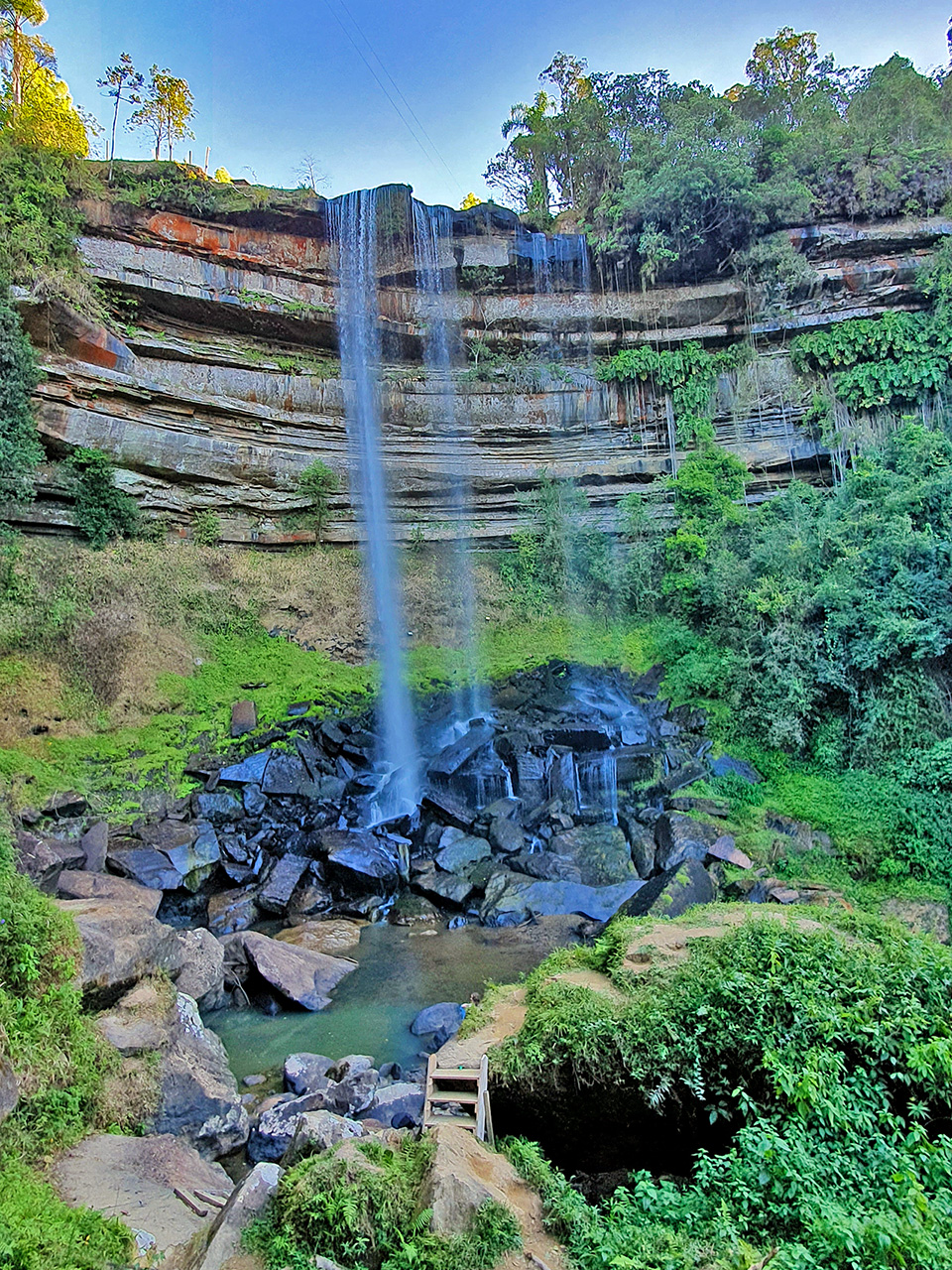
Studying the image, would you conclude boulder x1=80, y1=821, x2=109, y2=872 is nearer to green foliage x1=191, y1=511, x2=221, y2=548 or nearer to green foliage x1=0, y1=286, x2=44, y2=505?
green foliage x1=0, y1=286, x2=44, y2=505

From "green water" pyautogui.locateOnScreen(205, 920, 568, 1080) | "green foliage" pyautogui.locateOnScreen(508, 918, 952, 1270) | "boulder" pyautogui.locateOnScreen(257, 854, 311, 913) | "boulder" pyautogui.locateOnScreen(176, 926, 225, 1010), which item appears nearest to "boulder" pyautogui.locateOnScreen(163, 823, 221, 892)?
"boulder" pyautogui.locateOnScreen(257, 854, 311, 913)

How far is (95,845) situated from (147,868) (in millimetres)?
850

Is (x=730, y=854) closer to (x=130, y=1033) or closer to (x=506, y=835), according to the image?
(x=506, y=835)

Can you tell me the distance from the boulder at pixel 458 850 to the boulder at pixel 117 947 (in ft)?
15.2

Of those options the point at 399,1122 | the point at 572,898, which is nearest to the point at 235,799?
the point at 572,898

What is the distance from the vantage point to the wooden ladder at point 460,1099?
14.7ft

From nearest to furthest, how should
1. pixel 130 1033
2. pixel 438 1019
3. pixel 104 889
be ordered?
pixel 130 1033 → pixel 438 1019 → pixel 104 889

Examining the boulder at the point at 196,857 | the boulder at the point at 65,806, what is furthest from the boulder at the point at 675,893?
the boulder at the point at 65,806

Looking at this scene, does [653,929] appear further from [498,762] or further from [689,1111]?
[498,762]

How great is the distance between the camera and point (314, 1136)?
423 cm

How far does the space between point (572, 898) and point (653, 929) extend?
4385 millimetres

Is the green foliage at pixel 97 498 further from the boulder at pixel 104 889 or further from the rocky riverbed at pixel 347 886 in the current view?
the boulder at pixel 104 889

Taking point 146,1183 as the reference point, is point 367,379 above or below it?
above

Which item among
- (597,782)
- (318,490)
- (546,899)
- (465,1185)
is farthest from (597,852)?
(318,490)
